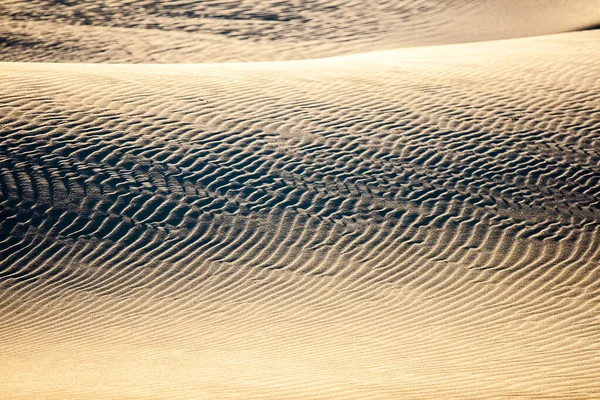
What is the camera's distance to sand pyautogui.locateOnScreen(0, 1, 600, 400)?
625 centimetres

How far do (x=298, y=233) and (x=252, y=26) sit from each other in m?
15.2

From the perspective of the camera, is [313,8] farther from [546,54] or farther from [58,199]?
[58,199]

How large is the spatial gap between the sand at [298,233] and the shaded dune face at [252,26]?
6.19 m

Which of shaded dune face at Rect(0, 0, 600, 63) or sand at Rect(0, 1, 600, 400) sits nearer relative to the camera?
sand at Rect(0, 1, 600, 400)

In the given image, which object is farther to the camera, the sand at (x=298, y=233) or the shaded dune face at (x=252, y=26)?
the shaded dune face at (x=252, y=26)

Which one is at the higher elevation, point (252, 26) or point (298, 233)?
point (298, 233)

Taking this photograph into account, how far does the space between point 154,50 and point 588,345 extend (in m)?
17.4

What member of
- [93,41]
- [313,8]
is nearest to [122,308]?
[93,41]

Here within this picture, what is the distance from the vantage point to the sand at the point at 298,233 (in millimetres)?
6250

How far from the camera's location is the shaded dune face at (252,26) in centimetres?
2059

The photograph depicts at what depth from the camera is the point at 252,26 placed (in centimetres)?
2295

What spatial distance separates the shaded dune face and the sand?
6.19 metres

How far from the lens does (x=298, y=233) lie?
9.45m

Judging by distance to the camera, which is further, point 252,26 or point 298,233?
point 252,26
